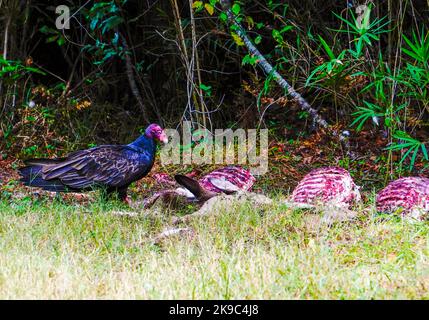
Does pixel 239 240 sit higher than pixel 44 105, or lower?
lower

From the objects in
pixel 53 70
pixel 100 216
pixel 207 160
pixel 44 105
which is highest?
pixel 53 70

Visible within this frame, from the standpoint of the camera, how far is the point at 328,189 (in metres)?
4.64

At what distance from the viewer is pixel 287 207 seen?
436 cm

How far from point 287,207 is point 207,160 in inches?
82.0

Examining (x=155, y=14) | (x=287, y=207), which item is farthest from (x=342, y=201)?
(x=155, y=14)

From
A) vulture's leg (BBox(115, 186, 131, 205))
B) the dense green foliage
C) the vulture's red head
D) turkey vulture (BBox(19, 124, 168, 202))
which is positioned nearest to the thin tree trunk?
the dense green foliage

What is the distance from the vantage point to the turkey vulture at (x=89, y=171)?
514 centimetres

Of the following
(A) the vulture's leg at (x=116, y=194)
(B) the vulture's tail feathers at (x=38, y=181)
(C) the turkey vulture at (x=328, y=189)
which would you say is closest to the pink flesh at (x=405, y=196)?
(C) the turkey vulture at (x=328, y=189)

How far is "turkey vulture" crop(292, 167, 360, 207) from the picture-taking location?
4602 millimetres

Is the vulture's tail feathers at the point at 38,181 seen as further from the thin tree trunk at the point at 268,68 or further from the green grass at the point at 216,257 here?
the thin tree trunk at the point at 268,68

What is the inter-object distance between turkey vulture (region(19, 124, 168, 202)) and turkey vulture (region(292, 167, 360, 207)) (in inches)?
47.8

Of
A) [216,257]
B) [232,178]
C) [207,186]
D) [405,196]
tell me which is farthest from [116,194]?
[405,196]
